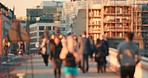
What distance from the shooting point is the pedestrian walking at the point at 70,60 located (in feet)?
52.5

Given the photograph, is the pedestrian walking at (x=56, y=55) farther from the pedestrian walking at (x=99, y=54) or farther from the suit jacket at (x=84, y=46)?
the pedestrian walking at (x=99, y=54)

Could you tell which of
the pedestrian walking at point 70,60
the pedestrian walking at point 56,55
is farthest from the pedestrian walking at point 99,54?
the pedestrian walking at point 70,60

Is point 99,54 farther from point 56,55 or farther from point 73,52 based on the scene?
point 73,52

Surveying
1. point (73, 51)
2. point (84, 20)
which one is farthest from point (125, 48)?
point (84, 20)

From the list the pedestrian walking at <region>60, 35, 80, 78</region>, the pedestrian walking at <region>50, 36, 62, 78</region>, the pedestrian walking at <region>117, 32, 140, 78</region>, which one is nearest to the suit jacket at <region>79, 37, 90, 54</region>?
the pedestrian walking at <region>50, 36, 62, 78</region>

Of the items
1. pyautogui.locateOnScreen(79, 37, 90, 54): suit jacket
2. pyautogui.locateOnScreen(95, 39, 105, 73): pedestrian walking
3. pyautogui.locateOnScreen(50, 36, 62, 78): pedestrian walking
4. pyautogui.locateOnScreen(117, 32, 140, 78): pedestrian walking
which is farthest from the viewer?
pyautogui.locateOnScreen(95, 39, 105, 73): pedestrian walking

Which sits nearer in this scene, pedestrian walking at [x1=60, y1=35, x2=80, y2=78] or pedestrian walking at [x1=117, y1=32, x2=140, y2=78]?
pedestrian walking at [x1=117, y1=32, x2=140, y2=78]

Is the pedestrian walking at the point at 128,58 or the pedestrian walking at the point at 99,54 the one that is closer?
the pedestrian walking at the point at 128,58

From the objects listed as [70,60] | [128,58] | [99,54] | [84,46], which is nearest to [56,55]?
[84,46]

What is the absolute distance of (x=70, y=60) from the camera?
16.3 metres

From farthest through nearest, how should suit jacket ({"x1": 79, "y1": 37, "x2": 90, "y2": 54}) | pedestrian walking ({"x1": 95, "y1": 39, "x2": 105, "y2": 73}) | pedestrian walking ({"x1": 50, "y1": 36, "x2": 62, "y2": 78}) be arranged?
pedestrian walking ({"x1": 95, "y1": 39, "x2": 105, "y2": 73})
suit jacket ({"x1": 79, "y1": 37, "x2": 90, "y2": 54})
pedestrian walking ({"x1": 50, "y1": 36, "x2": 62, "y2": 78})

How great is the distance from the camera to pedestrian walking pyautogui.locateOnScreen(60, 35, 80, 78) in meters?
16.0

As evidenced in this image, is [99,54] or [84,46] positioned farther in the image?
[99,54]

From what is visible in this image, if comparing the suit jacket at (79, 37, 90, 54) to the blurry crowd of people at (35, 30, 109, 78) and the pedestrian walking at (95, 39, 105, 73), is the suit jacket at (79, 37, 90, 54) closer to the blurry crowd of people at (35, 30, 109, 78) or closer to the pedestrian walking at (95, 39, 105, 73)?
the blurry crowd of people at (35, 30, 109, 78)
